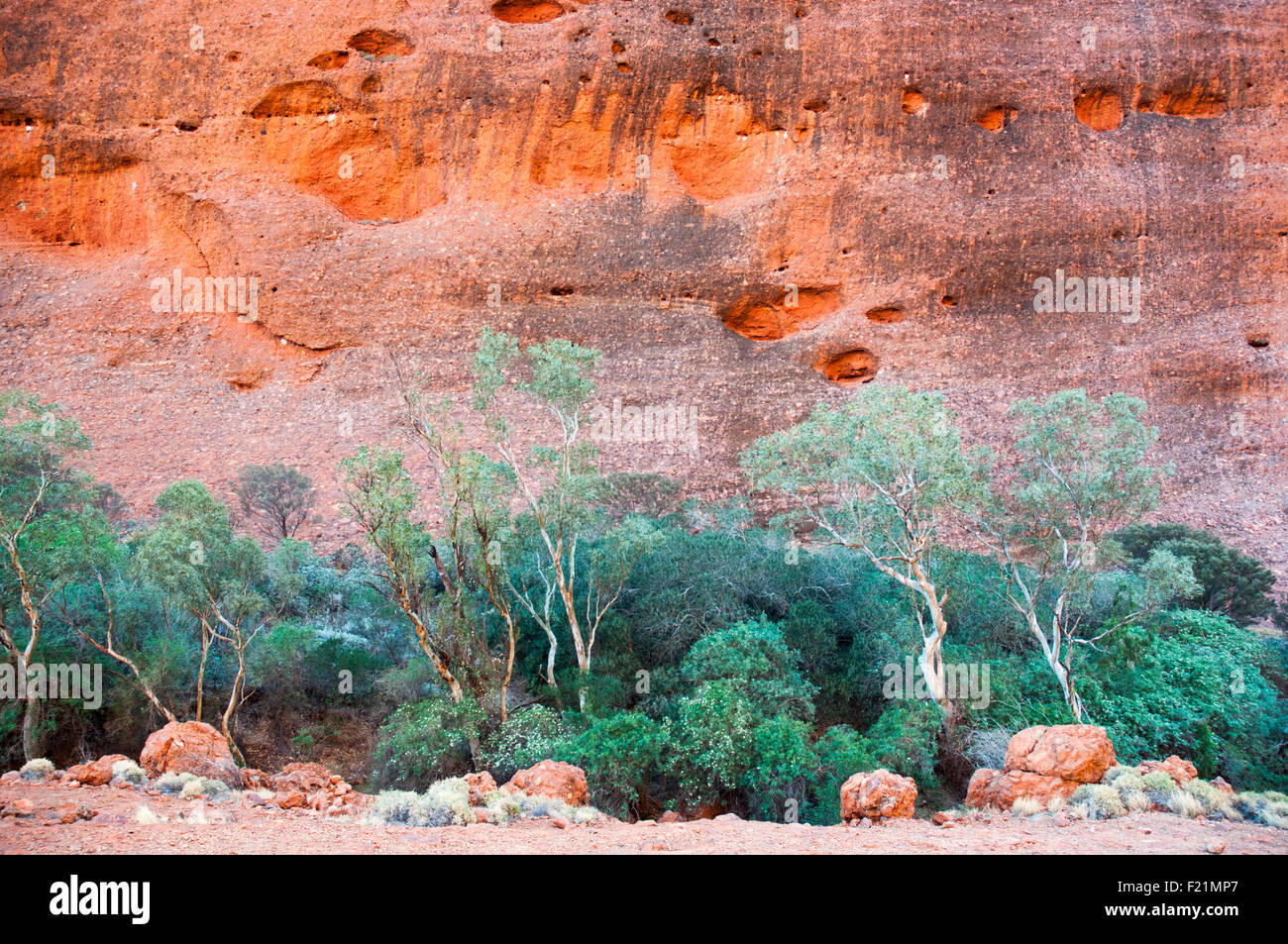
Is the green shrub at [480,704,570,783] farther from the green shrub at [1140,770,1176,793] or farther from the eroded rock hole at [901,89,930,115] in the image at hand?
the eroded rock hole at [901,89,930,115]

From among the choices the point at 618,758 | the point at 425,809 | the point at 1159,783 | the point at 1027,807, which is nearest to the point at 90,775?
the point at 425,809

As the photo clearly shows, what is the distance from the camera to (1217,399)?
19625 mm

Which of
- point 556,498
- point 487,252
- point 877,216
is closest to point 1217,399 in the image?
point 877,216

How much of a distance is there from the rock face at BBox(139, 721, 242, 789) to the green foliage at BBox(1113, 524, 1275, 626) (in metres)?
13.3

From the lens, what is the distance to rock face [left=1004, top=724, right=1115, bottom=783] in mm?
8758

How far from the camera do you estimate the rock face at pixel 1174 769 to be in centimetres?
887

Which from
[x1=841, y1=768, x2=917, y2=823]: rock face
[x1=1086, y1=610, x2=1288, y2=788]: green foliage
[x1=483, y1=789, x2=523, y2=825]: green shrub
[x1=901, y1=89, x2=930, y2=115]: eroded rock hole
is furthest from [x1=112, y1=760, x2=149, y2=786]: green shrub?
[x1=901, y1=89, x2=930, y2=115]: eroded rock hole

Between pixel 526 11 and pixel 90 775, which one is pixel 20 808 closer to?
pixel 90 775

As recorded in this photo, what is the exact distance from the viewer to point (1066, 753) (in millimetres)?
8859

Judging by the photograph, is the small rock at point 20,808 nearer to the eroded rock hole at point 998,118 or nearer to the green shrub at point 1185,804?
the green shrub at point 1185,804

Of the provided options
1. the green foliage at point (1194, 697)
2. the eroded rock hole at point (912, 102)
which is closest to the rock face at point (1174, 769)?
the green foliage at point (1194, 697)

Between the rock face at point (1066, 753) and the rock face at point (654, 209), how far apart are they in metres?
11.3

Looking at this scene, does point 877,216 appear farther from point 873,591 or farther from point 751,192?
point 873,591

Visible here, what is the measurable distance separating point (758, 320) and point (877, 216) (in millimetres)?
3347
